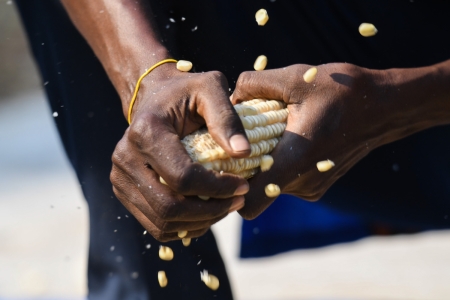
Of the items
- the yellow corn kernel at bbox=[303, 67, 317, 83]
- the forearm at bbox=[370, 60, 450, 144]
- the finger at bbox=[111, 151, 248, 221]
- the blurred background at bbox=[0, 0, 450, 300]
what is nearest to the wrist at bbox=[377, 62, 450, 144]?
the forearm at bbox=[370, 60, 450, 144]

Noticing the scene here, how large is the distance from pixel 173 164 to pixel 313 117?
31cm

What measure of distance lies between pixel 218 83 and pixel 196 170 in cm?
20

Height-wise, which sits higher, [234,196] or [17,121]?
[234,196]

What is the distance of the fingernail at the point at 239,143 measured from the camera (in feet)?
3.53

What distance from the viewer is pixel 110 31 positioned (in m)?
1.54

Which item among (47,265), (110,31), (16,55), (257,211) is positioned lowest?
(16,55)

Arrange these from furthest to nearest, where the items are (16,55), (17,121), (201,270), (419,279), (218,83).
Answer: (16,55) → (17,121) → (419,279) → (201,270) → (218,83)

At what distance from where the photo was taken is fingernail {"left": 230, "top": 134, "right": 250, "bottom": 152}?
3.53 feet

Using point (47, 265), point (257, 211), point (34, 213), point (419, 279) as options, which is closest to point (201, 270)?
point (257, 211)

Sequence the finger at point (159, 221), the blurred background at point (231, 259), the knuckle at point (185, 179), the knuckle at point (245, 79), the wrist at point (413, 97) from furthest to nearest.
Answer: the blurred background at point (231, 259) < the wrist at point (413, 97) < the knuckle at point (245, 79) < the finger at point (159, 221) < the knuckle at point (185, 179)

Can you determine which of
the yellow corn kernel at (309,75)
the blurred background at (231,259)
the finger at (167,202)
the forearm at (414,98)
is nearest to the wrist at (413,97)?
the forearm at (414,98)

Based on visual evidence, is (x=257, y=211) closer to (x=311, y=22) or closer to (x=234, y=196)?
(x=234, y=196)

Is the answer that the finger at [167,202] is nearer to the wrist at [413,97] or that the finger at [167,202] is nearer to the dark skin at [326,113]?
the dark skin at [326,113]

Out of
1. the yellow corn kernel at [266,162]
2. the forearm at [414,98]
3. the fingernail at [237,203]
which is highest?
the yellow corn kernel at [266,162]
